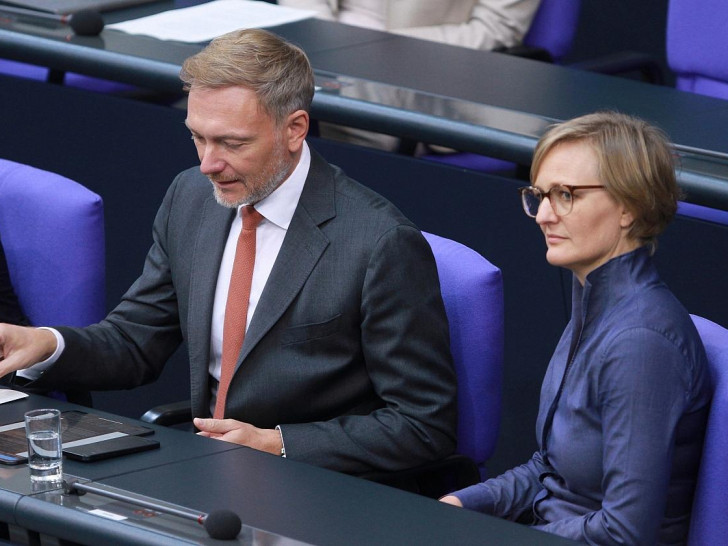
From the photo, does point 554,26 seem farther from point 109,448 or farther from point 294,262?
point 109,448

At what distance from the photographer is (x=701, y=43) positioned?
11.3 ft

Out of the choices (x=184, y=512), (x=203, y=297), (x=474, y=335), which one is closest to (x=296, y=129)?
(x=203, y=297)

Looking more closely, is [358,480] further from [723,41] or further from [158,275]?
[723,41]

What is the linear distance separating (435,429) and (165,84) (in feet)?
4.13

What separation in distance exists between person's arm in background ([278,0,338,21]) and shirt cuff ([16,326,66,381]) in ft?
5.35

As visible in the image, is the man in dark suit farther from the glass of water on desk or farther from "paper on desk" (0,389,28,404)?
the glass of water on desk

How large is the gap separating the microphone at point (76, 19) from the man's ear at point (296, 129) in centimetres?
125

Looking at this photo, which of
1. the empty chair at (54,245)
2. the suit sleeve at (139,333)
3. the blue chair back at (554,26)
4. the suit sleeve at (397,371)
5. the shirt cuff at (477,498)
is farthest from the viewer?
the blue chair back at (554,26)

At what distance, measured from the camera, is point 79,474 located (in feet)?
5.86

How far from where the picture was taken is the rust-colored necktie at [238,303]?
2252 mm

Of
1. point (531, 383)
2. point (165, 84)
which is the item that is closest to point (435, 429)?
point (531, 383)

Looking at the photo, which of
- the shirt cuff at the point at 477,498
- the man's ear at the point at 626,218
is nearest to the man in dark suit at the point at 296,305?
the shirt cuff at the point at 477,498

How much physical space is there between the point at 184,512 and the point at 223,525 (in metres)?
0.08

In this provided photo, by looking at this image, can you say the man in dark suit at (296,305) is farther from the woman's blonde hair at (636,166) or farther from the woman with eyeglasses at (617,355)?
the woman's blonde hair at (636,166)
